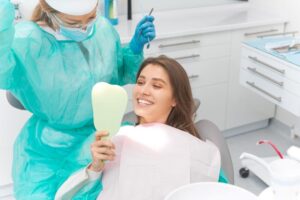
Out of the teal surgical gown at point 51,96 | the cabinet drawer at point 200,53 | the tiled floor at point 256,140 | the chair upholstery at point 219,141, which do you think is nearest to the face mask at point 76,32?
the teal surgical gown at point 51,96

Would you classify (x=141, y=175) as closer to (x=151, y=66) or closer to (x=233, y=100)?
(x=151, y=66)

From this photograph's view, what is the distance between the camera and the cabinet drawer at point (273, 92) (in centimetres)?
210

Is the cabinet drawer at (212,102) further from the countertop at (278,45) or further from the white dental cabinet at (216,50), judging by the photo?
the countertop at (278,45)

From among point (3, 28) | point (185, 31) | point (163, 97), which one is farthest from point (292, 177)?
point (185, 31)

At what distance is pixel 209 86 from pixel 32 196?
1604 millimetres

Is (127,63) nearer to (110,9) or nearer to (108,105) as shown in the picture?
(108,105)

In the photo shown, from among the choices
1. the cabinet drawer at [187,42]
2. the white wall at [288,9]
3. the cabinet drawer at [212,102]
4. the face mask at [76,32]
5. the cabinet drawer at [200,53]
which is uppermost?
the face mask at [76,32]

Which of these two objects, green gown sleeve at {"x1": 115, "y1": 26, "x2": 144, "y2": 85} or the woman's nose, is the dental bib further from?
green gown sleeve at {"x1": 115, "y1": 26, "x2": 144, "y2": 85}

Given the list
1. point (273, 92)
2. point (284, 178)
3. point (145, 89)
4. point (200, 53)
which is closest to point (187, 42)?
point (200, 53)

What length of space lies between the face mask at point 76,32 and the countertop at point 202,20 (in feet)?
2.55

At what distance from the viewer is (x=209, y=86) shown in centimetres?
274

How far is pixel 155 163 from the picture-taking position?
1293 mm

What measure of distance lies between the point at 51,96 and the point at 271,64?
126cm

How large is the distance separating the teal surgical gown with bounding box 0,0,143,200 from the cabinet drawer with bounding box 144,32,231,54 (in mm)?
828
